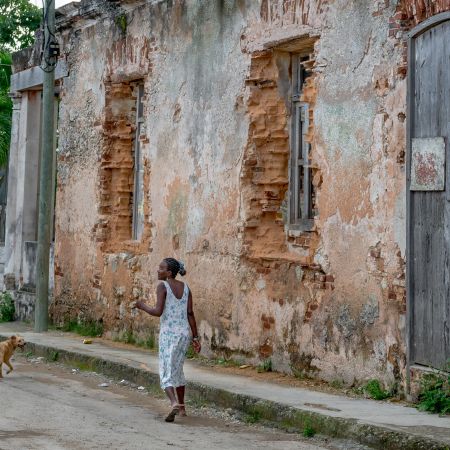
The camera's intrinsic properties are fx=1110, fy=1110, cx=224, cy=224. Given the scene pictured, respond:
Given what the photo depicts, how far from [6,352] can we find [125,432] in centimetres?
376

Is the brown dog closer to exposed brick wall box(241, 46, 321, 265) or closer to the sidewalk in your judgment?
the sidewalk

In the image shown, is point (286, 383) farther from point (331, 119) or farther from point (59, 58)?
point (59, 58)

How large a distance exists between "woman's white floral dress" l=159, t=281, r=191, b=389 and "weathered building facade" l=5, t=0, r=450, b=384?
1614mm

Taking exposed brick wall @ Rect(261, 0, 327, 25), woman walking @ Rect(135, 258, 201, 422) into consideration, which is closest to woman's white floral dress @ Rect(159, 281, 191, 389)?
woman walking @ Rect(135, 258, 201, 422)

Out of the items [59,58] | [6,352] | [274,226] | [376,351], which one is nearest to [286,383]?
[376,351]

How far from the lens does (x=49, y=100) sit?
1549cm

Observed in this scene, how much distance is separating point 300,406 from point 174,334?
1275 mm

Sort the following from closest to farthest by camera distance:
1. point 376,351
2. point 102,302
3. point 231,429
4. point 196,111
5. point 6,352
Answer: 1. point 231,429
2. point 376,351
3. point 6,352
4. point 196,111
5. point 102,302

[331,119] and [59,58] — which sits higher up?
[59,58]

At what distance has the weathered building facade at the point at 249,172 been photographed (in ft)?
32.6

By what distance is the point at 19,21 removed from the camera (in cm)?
3234

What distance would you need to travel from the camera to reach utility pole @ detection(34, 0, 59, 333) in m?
15.4

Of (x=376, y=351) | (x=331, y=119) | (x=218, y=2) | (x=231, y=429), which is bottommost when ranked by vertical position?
(x=231, y=429)

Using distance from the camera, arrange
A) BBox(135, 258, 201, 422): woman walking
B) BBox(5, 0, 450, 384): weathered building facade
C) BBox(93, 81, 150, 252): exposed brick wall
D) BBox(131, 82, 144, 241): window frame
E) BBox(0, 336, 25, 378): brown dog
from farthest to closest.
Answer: BBox(93, 81, 150, 252): exposed brick wall < BBox(131, 82, 144, 241): window frame < BBox(0, 336, 25, 378): brown dog < BBox(5, 0, 450, 384): weathered building facade < BBox(135, 258, 201, 422): woman walking
